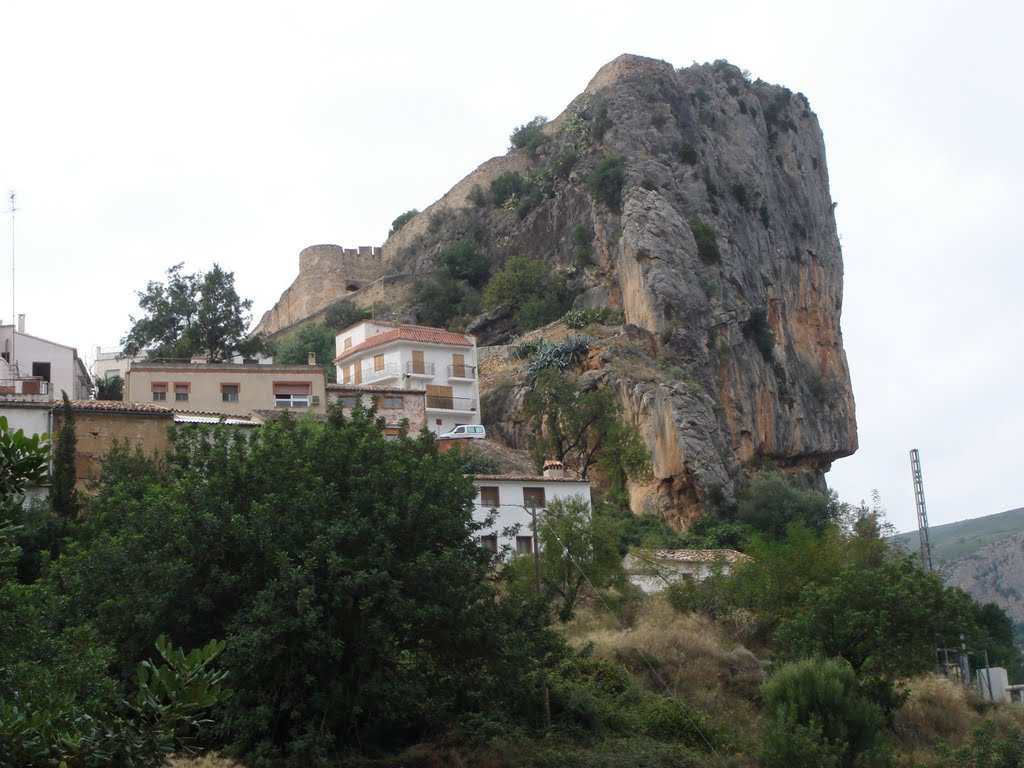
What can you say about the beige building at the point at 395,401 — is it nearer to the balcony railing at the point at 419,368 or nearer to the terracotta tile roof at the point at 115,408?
the balcony railing at the point at 419,368

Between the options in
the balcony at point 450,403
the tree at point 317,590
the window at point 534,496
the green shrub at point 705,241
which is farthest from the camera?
the green shrub at point 705,241

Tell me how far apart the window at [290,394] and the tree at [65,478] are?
15.3 metres

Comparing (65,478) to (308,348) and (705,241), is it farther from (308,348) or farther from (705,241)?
(705,241)

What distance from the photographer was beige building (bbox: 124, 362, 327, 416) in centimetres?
4575

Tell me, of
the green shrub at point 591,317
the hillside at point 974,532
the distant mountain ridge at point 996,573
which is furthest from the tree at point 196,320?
the hillside at point 974,532

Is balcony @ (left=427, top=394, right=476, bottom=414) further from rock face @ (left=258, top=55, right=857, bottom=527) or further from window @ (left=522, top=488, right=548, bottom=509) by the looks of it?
window @ (left=522, top=488, right=548, bottom=509)

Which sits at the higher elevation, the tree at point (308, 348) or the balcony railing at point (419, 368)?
the tree at point (308, 348)

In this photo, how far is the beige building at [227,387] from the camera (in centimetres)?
4575

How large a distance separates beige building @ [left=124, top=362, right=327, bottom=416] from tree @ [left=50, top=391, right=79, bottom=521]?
46.1 feet

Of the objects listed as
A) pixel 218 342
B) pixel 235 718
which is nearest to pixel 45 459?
pixel 235 718

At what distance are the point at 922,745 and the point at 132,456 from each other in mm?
19535

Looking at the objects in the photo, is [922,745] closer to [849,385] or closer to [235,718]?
[235,718]

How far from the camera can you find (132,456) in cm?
3294

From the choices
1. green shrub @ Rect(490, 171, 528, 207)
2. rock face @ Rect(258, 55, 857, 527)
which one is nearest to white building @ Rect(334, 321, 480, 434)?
rock face @ Rect(258, 55, 857, 527)
